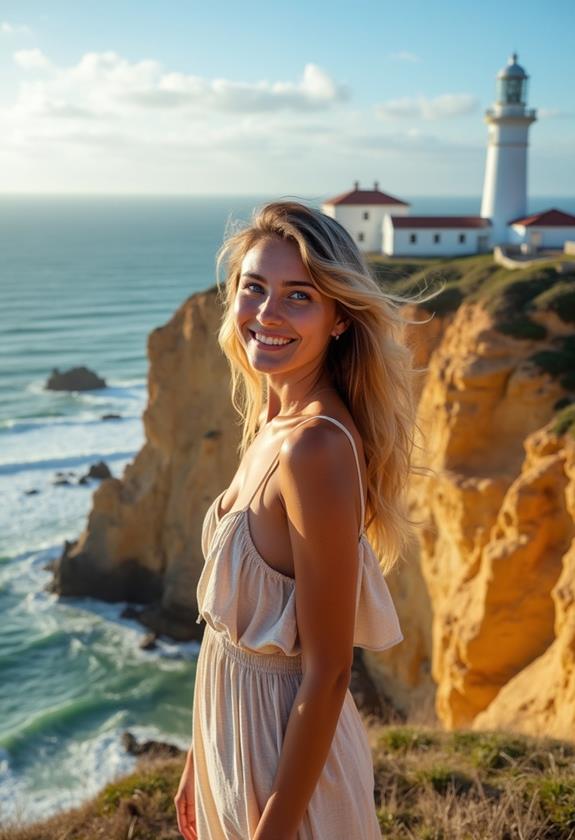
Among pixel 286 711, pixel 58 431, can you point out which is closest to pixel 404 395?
pixel 286 711

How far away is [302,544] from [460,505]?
43.3ft

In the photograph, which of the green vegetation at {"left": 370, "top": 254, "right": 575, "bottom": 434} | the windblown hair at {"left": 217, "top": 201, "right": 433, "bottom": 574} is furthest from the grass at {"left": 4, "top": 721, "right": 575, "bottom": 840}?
the green vegetation at {"left": 370, "top": 254, "right": 575, "bottom": 434}

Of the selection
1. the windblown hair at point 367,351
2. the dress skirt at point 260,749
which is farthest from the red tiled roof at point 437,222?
the dress skirt at point 260,749

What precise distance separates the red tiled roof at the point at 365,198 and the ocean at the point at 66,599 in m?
15.4

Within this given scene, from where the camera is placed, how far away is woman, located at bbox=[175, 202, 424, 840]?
234 cm

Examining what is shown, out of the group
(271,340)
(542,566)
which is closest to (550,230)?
(542,566)

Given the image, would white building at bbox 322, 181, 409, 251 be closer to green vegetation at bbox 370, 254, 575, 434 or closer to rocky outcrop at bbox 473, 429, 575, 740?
green vegetation at bbox 370, 254, 575, 434

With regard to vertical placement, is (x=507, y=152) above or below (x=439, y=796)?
above

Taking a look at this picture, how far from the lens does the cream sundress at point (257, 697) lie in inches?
97.7

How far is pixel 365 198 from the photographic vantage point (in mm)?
38656

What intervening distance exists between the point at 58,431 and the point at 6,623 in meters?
20.5

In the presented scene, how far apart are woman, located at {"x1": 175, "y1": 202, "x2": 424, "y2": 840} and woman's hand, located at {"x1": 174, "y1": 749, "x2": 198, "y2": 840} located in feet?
0.88

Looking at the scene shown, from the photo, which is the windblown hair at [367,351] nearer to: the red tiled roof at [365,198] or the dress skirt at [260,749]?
the dress skirt at [260,749]

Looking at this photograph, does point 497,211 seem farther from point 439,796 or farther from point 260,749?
point 260,749
